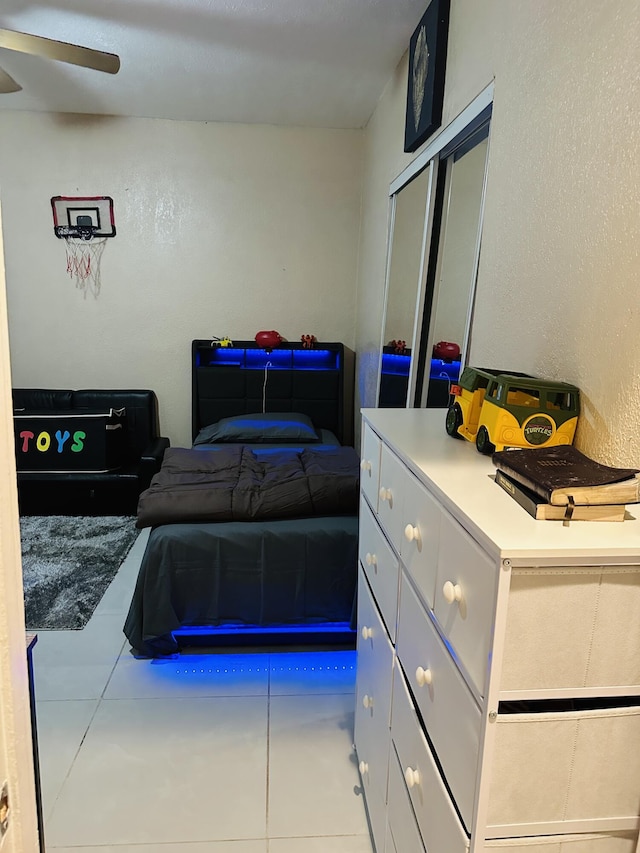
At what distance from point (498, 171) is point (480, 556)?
53.9 inches

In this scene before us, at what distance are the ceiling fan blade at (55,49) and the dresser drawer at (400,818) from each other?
2.75 m

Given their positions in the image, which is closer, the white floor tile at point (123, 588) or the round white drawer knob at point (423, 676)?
the round white drawer knob at point (423, 676)

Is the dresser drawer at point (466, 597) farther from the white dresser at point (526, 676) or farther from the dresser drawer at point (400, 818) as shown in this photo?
the dresser drawer at point (400, 818)

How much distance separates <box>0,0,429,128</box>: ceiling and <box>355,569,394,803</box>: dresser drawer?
96.4 inches

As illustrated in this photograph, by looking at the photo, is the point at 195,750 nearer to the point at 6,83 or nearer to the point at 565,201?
the point at 565,201

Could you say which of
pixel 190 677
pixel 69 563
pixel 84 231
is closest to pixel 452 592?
pixel 190 677

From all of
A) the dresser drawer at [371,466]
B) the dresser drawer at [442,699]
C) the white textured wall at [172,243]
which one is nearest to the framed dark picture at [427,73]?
the dresser drawer at [371,466]

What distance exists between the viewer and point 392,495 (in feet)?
4.70

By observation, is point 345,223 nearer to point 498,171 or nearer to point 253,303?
point 253,303

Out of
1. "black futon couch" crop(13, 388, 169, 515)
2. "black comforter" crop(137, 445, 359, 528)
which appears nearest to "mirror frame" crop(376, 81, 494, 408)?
"black comforter" crop(137, 445, 359, 528)

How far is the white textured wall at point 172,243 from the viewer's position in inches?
168

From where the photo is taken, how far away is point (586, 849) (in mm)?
947

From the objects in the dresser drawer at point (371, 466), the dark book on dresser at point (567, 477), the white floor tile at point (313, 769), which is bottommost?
the white floor tile at point (313, 769)

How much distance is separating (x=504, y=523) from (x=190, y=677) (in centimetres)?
202
